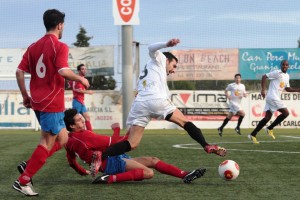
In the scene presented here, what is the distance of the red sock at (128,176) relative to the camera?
7.34 m

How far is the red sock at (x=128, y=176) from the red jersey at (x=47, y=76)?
1193 mm

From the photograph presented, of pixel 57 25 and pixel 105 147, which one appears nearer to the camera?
pixel 57 25

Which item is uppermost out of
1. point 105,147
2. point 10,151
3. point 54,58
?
point 54,58

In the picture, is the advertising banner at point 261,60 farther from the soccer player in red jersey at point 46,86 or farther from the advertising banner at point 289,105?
the soccer player in red jersey at point 46,86

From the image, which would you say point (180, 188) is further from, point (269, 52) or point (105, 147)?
point (269, 52)

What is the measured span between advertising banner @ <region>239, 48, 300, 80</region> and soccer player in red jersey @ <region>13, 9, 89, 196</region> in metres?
26.2

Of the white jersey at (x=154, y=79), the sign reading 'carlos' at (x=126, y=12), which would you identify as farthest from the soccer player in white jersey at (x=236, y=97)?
the white jersey at (x=154, y=79)

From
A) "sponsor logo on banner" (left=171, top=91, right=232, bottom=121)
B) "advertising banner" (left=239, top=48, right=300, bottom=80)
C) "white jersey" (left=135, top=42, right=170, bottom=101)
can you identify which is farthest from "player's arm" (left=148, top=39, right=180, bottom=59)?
"advertising banner" (left=239, top=48, right=300, bottom=80)

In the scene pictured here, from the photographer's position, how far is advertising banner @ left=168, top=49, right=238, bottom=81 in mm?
32062

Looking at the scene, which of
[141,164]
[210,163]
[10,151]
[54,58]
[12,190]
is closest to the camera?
[54,58]

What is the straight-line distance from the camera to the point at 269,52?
32.4 m

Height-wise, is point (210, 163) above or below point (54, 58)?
below

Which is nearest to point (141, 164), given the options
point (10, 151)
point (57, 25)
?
point (57, 25)

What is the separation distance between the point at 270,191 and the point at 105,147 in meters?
2.06
